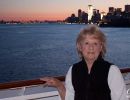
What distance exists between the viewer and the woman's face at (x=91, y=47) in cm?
148

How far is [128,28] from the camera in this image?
301ft

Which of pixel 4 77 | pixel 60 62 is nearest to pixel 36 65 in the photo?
pixel 60 62

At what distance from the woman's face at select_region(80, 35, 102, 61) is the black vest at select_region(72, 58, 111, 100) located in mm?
33

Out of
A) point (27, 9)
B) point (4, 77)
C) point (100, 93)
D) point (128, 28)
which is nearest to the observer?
point (100, 93)

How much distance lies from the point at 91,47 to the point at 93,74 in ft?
0.41

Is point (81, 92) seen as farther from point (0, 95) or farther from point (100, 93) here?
point (0, 95)

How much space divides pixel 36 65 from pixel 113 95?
2852cm

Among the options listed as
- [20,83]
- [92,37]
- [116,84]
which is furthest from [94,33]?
[20,83]

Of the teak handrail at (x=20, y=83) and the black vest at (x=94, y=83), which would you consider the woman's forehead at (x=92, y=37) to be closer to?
the black vest at (x=94, y=83)

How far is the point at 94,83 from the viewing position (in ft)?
4.76

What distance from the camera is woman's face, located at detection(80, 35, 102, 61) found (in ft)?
4.86

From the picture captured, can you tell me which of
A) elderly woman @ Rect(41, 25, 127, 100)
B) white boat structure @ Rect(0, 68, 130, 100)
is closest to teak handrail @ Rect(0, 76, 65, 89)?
white boat structure @ Rect(0, 68, 130, 100)

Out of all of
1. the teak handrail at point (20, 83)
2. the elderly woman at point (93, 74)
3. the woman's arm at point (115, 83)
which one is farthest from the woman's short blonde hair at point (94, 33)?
the teak handrail at point (20, 83)

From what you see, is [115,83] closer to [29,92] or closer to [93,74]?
[93,74]
